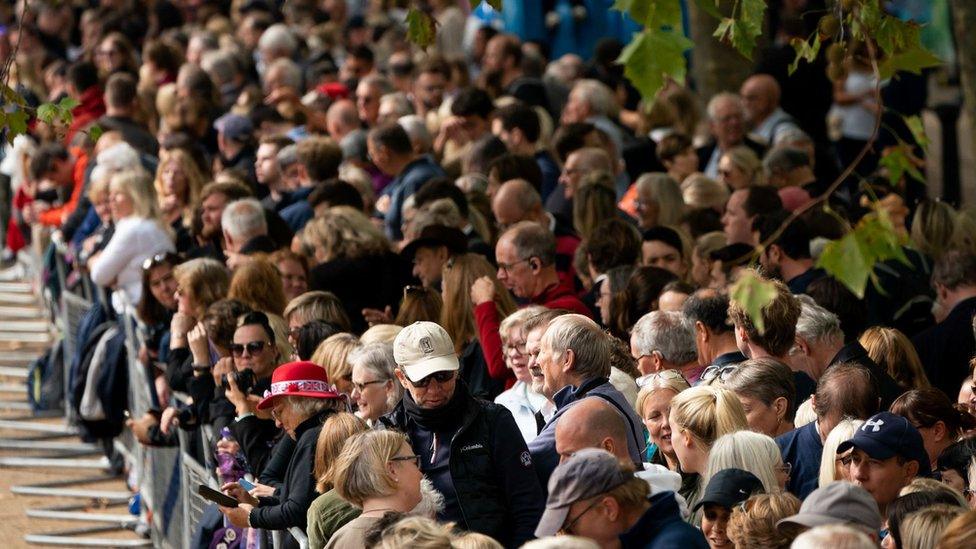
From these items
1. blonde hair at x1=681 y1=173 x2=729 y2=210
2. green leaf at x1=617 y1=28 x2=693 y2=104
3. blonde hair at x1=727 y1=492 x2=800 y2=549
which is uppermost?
green leaf at x1=617 y1=28 x2=693 y2=104

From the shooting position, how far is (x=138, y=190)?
12.2 m

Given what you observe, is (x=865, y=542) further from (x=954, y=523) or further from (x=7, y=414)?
(x=7, y=414)

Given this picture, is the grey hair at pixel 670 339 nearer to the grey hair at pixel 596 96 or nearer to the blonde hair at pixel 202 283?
the blonde hair at pixel 202 283

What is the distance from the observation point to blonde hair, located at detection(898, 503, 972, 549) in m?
5.72

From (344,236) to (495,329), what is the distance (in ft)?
6.70

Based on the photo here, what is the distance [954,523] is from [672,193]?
683 cm

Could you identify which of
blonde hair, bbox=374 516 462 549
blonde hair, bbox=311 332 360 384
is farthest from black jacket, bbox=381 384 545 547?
blonde hair, bbox=311 332 360 384

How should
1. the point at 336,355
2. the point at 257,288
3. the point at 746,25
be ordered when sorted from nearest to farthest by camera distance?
→ 1. the point at 746,25
2. the point at 336,355
3. the point at 257,288

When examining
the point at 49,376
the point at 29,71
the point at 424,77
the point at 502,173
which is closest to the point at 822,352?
the point at 502,173

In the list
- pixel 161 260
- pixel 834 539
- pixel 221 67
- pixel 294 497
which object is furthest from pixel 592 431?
pixel 221 67

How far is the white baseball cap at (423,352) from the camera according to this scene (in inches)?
277

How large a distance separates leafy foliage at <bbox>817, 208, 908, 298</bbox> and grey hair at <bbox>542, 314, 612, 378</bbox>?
2.67 metres

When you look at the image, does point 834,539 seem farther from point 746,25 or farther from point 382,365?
point 382,365

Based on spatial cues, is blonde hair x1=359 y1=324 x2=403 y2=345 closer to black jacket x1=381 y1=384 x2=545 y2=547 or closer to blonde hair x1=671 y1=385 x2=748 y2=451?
black jacket x1=381 y1=384 x2=545 y2=547
